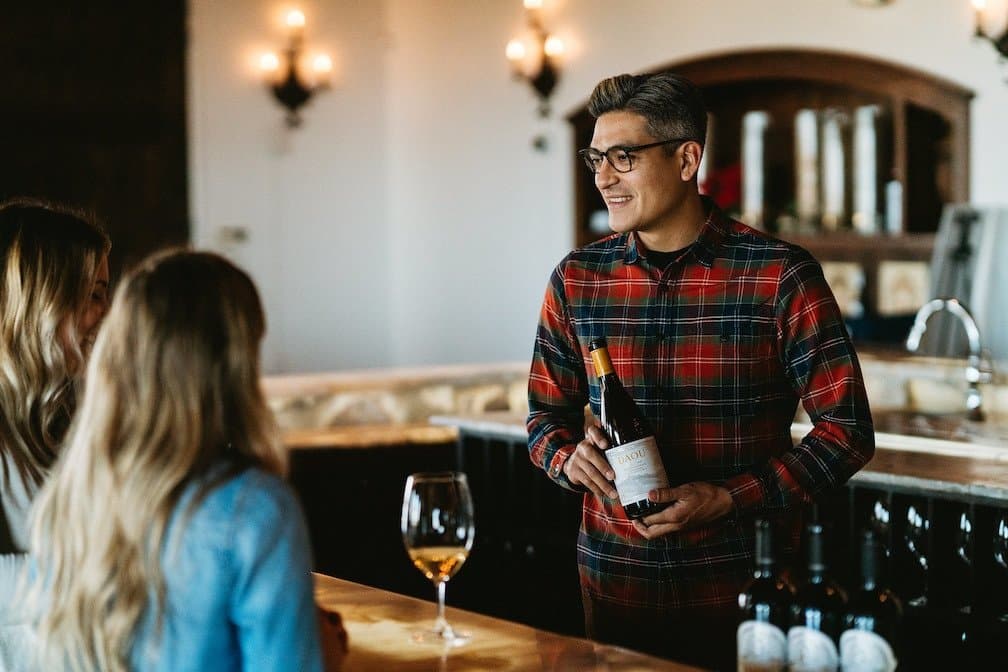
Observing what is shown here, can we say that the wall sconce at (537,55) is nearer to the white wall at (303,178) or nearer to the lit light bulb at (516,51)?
the lit light bulb at (516,51)

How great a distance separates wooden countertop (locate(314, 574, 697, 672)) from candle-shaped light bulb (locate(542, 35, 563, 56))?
6079 millimetres

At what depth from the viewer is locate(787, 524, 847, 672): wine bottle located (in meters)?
1.40

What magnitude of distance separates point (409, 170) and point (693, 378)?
6328 mm

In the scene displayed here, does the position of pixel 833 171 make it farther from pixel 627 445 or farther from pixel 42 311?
pixel 42 311

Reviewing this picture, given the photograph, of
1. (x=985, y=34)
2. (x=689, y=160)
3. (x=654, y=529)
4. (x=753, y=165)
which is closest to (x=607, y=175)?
(x=689, y=160)

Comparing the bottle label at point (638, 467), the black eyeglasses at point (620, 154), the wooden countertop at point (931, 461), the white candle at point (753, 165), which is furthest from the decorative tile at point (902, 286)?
the bottle label at point (638, 467)

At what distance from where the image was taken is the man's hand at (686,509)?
2.04 metres

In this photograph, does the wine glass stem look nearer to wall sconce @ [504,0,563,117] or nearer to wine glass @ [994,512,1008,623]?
wine glass @ [994,512,1008,623]

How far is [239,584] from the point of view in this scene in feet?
4.33

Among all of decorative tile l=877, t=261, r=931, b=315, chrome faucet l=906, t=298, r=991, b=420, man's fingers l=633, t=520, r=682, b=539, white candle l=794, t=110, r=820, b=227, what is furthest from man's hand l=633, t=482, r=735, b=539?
white candle l=794, t=110, r=820, b=227

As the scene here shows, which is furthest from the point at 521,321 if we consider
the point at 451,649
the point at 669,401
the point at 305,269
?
the point at 451,649

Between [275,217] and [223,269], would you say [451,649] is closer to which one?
[223,269]

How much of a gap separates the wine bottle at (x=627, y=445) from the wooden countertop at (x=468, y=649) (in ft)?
1.08

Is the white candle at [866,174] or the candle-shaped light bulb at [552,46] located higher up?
the candle-shaped light bulb at [552,46]
